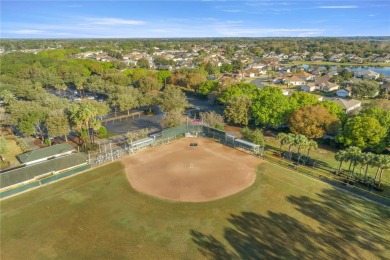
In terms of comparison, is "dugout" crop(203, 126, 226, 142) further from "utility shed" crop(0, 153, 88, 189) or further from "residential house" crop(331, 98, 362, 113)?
"residential house" crop(331, 98, 362, 113)

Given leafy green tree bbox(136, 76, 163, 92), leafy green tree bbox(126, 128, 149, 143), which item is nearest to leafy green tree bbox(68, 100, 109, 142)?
leafy green tree bbox(126, 128, 149, 143)

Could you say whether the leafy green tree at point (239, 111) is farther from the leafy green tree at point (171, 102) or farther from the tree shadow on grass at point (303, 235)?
the tree shadow on grass at point (303, 235)

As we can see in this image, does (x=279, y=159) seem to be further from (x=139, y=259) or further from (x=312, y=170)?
(x=139, y=259)

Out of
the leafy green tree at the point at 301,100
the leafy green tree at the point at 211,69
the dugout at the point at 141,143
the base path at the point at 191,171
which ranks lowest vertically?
the base path at the point at 191,171

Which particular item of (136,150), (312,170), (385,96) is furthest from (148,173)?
(385,96)

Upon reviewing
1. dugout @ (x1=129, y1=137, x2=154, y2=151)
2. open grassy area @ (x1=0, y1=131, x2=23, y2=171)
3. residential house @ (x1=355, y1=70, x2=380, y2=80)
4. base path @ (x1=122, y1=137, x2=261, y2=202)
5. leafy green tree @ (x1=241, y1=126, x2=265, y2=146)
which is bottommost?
open grassy area @ (x1=0, y1=131, x2=23, y2=171)

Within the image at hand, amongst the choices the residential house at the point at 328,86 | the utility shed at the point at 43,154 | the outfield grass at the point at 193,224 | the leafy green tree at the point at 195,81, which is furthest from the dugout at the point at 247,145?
the residential house at the point at 328,86
